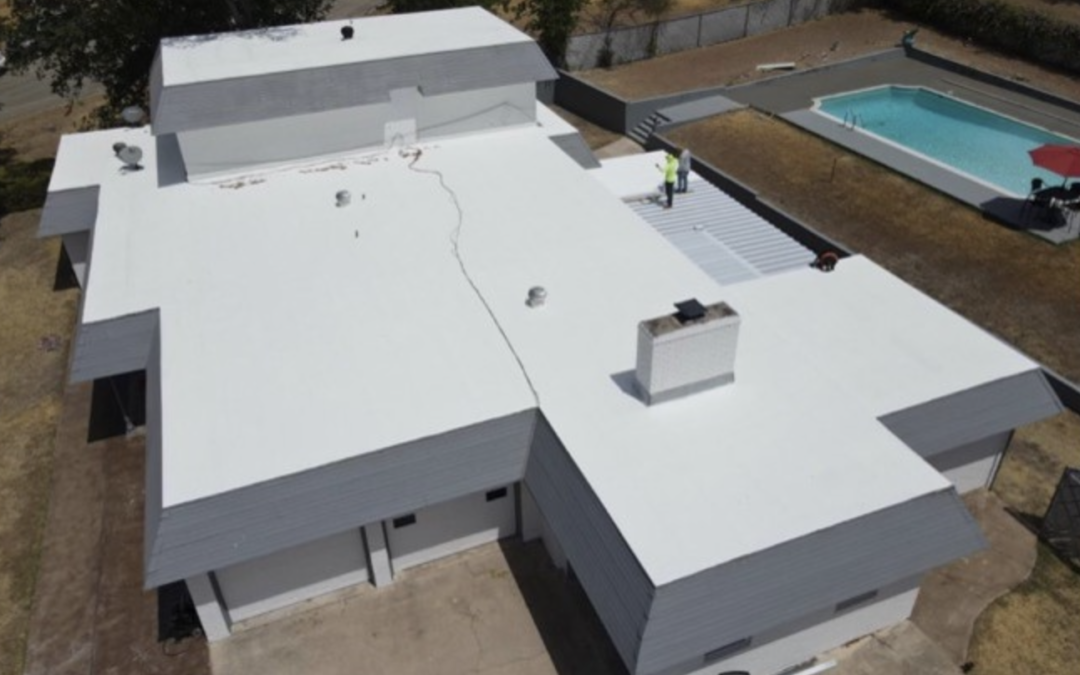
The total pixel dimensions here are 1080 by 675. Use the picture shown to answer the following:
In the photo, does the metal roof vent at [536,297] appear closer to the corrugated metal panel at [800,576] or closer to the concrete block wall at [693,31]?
the corrugated metal panel at [800,576]

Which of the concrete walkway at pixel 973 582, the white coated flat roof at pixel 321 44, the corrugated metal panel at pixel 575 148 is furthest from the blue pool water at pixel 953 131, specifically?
the white coated flat roof at pixel 321 44

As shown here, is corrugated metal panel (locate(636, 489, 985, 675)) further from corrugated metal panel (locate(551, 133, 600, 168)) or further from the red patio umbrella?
the red patio umbrella

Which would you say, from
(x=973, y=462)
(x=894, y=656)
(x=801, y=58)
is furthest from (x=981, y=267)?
(x=801, y=58)

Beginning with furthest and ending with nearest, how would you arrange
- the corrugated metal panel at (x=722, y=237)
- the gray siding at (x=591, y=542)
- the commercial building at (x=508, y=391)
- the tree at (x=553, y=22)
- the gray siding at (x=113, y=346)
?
the tree at (x=553, y=22), the corrugated metal panel at (x=722, y=237), the gray siding at (x=113, y=346), the commercial building at (x=508, y=391), the gray siding at (x=591, y=542)

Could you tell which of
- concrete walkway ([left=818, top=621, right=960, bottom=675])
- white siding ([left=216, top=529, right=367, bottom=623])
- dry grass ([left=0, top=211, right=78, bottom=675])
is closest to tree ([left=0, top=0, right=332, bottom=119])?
dry grass ([left=0, top=211, right=78, bottom=675])

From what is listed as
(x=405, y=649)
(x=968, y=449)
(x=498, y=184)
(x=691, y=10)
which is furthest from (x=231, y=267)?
(x=691, y=10)

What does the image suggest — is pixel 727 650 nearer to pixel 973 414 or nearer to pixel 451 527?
pixel 451 527

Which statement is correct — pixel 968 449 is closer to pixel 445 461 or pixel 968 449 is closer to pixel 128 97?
pixel 445 461
